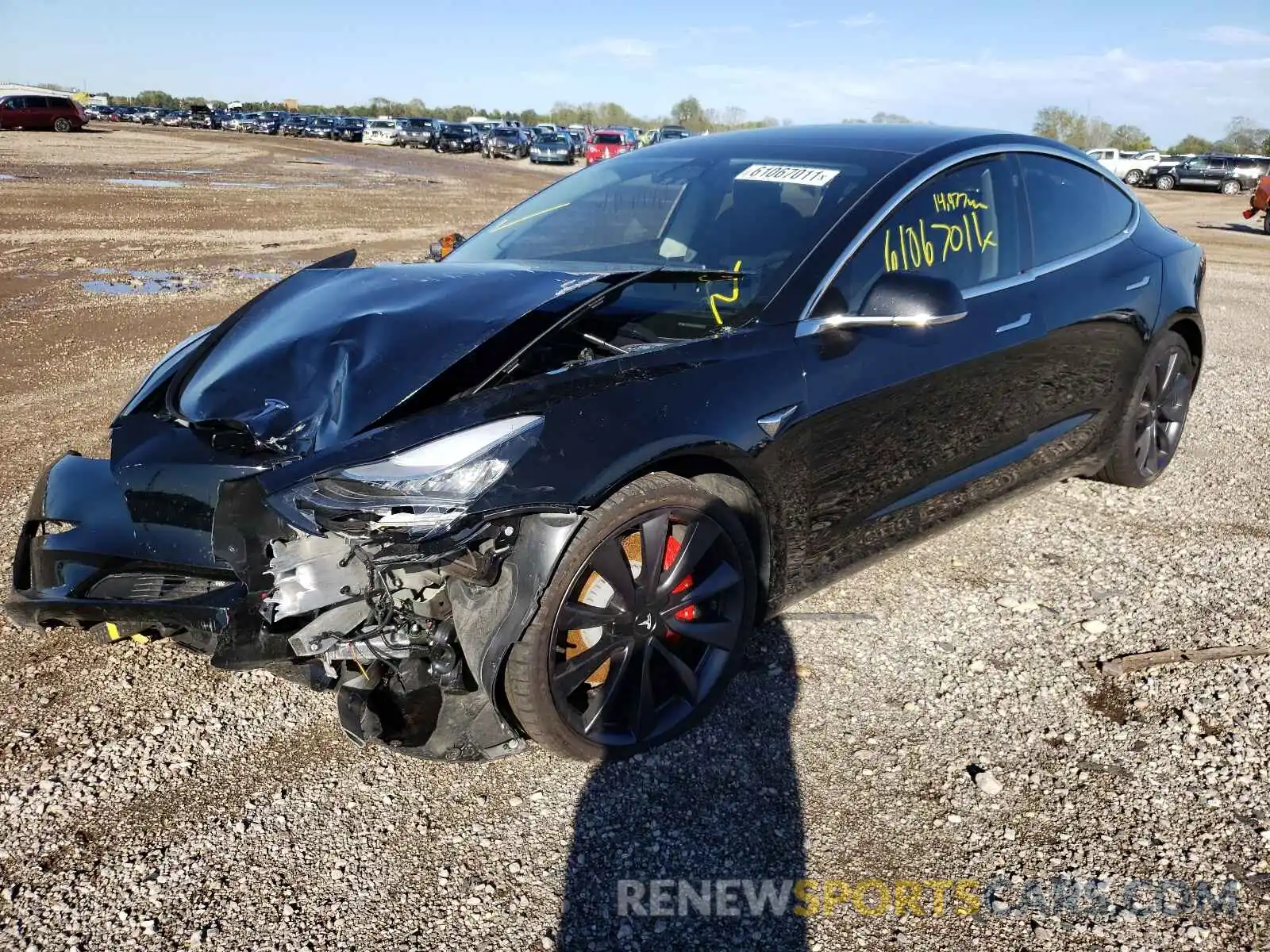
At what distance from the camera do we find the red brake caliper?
2.88 m

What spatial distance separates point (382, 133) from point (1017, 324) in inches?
2391

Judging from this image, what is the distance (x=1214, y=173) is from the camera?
128ft

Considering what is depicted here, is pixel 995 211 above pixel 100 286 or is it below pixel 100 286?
above

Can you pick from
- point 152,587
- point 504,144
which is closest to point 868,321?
point 152,587

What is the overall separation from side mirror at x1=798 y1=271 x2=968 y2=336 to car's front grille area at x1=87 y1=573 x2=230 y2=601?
182cm

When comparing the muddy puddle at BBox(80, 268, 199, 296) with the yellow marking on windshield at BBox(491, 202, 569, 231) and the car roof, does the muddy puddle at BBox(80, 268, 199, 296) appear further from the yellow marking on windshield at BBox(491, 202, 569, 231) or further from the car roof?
the car roof

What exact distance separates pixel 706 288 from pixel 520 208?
1.49 meters

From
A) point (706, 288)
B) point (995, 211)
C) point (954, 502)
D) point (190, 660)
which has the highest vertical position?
point (995, 211)

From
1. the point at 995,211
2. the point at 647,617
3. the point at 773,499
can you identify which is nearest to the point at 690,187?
the point at 995,211

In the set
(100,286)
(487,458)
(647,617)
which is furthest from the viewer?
(100,286)

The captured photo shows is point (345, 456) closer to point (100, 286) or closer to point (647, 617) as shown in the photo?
point (647, 617)

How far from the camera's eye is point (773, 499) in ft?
10.2

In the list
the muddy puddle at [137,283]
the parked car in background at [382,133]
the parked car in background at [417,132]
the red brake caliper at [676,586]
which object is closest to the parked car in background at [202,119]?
the parked car in background at [382,133]

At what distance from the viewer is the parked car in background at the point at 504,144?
48.9m
